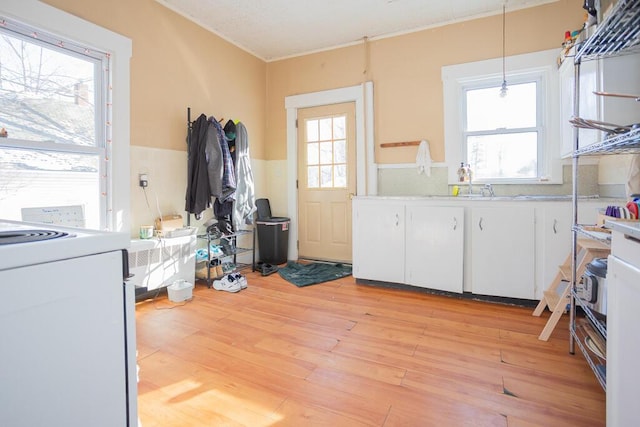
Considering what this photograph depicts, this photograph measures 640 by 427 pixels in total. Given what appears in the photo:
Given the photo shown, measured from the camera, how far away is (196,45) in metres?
3.61

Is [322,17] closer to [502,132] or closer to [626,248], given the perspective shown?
[502,132]

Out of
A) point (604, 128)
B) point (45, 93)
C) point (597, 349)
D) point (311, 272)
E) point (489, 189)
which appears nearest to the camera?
point (604, 128)

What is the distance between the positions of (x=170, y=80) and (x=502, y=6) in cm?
340

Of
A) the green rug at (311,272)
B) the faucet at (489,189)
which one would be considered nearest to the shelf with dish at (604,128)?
the faucet at (489,189)

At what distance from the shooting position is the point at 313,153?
14.8ft

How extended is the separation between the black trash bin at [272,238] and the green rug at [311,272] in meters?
0.19

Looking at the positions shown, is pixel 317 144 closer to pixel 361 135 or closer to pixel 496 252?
pixel 361 135

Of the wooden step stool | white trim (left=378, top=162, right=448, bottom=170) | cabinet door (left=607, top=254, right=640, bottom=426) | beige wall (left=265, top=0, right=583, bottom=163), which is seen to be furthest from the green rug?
cabinet door (left=607, top=254, right=640, bottom=426)

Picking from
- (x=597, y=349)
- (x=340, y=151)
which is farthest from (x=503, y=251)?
(x=340, y=151)

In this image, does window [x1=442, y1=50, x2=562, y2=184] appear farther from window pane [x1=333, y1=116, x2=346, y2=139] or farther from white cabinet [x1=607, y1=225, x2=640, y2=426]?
white cabinet [x1=607, y1=225, x2=640, y2=426]

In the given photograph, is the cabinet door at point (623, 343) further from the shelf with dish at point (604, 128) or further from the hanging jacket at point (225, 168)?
the hanging jacket at point (225, 168)

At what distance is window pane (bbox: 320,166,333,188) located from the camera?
4391 millimetres

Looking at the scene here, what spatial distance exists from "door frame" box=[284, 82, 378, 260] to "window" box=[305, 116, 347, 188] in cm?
20

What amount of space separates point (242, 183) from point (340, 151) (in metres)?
1.34
